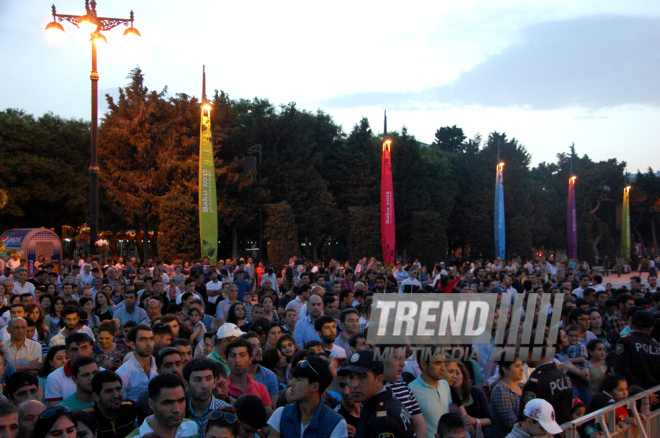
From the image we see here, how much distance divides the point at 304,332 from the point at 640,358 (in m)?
4.01

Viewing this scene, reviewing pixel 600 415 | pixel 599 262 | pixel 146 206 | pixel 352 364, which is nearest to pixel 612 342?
pixel 600 415

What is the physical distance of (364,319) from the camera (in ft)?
27.0

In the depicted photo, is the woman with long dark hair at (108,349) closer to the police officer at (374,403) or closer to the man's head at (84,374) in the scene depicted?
the man's head at (84,374)

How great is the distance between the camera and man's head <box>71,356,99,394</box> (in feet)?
15.9

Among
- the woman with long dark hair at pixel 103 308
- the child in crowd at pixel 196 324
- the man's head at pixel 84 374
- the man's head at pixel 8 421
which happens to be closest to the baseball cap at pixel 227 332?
the man's head at pixel 84 374

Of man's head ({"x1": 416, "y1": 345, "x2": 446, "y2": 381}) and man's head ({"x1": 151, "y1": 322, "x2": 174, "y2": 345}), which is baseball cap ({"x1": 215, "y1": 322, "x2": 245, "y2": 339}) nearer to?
man's head ({"x1": 151, "y1": 322, "x2": 174, "y2": 345})

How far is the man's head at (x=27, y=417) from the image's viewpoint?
393cm

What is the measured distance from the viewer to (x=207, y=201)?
19.1 m

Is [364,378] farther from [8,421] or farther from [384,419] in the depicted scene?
[8,421]

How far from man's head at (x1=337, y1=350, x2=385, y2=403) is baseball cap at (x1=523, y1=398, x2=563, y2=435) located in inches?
51.4

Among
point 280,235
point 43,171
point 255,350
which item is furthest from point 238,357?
point 43,171

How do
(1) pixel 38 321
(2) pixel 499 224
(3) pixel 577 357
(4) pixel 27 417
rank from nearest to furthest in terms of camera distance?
(4) pixel 27 417, (3) pixel 577 357, (1) pixel 38 321, (2) pixel 499 224

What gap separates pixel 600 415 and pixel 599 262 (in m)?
62.9

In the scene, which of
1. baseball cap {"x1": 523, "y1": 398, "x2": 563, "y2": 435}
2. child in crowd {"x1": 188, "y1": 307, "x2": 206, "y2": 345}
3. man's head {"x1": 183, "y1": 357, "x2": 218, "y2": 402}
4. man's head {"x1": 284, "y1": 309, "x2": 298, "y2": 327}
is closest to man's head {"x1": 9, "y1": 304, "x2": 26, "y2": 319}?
child in crowd {"x1": 188, "y1": 307, "x2": 206, "y2": 345}
